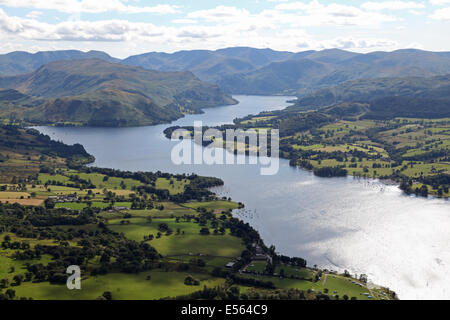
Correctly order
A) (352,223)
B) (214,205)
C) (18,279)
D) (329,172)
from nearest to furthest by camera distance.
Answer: (18,279) → (352,223) → (214,205) → (329,172)

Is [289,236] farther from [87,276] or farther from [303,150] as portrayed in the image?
[303,150]

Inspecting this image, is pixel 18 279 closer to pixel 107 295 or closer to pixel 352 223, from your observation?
pixel 107 295

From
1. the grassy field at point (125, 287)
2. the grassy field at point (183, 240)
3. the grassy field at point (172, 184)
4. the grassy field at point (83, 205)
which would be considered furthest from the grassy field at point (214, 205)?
the grassy field at point (125, 287)

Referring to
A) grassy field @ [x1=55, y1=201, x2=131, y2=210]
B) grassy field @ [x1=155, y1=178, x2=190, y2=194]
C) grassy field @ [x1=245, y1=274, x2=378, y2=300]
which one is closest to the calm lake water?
grassy field @ [x1=245, y1=274, x2=378, y2=300]

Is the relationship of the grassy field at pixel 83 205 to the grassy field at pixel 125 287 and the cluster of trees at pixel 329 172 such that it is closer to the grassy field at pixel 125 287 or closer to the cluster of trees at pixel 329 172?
A: the grassy field at pixel 125 287

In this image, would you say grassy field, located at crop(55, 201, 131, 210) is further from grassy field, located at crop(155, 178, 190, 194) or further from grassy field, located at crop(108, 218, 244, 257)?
grassy field, located at crop(155, 178, 190, 194)

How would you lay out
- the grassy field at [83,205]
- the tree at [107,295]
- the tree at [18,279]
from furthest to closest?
1. the grassy field at [83,205]
2. the tree at [18,279]
3. the tree at [107,295]

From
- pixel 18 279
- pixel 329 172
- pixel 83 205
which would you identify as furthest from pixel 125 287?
pixel 329 172
